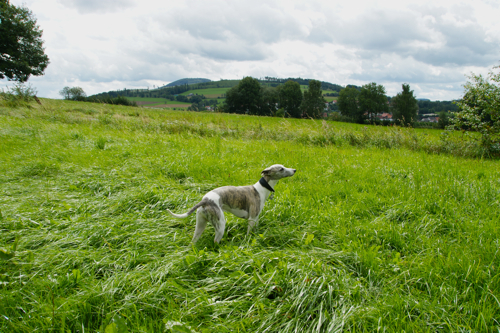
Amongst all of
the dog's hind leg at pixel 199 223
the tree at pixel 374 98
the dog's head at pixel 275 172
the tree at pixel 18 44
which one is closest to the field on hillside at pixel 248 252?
the dog's hind leg at pixel 199 223

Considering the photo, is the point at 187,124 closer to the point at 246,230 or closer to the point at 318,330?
the point at 246,230

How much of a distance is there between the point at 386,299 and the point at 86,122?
1593 centimetres

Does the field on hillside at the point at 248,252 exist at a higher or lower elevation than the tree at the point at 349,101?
lower

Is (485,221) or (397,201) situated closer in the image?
(485,221)

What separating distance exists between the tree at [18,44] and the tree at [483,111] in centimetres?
4153

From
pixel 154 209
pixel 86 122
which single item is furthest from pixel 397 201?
pixel 86 122

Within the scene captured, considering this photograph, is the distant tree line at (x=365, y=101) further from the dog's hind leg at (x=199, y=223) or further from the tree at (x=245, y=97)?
the dog's hind leg at (x=199, y=223)

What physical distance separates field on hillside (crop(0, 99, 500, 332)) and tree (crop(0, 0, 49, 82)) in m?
33.5

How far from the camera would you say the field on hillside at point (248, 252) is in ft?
6.24

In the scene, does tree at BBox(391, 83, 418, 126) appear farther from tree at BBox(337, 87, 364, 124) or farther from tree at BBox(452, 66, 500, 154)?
tree at BBox(452, 66, 500, 154)

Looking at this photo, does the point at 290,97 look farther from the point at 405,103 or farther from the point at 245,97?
the point at 405,103

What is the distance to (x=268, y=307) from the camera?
6.47ft

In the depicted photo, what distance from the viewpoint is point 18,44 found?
2892 cm

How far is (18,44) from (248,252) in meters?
41.1
